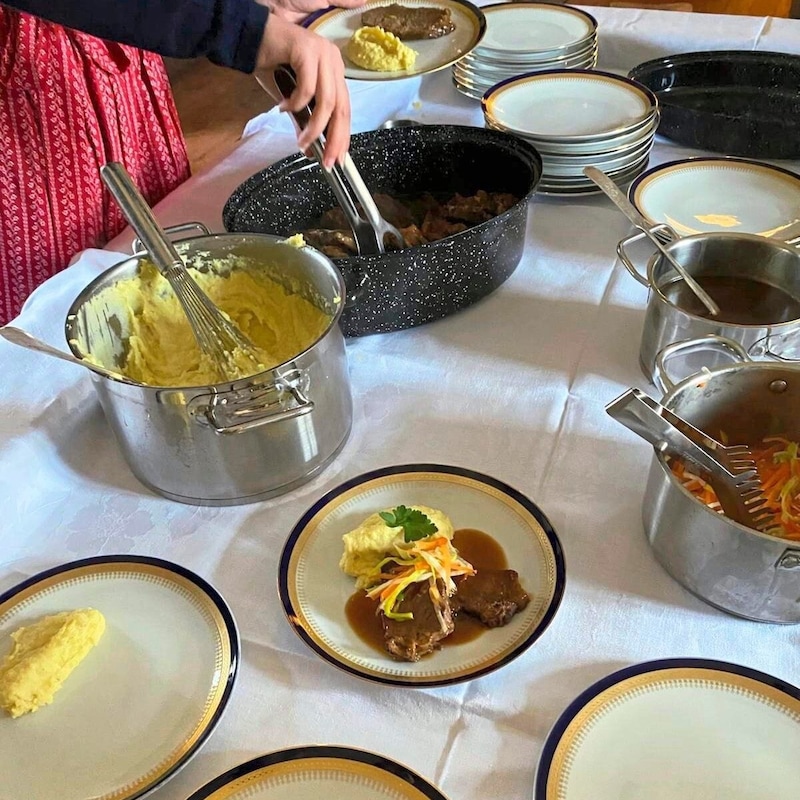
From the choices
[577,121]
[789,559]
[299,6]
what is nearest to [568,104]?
[577,121]

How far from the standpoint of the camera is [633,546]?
686mm

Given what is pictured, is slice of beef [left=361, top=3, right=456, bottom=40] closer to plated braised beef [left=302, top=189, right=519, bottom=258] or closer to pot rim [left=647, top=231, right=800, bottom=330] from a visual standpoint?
plated braised beef [left=302, top=189, right=519, bottom=258]

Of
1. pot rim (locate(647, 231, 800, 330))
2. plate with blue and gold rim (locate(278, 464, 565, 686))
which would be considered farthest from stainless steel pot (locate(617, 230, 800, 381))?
plate with blue and gold rim (locate(278, 464, 565, 686))

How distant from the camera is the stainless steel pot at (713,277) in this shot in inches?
29.6

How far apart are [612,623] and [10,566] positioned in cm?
52

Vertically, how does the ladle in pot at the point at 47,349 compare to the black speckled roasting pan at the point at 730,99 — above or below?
above

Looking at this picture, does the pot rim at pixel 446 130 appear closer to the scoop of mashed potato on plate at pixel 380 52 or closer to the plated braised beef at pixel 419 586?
the scoop of mashed potato on plate at pixel 380 52

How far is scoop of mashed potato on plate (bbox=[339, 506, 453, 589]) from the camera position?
2.12ft

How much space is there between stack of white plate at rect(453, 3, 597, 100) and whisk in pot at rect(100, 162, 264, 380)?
741 mm

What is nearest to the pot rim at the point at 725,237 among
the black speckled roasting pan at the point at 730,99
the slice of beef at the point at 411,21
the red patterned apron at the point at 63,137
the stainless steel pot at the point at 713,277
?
the stainless steel pot at the point at 713,277

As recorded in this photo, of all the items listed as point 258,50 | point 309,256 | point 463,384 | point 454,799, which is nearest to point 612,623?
point 454,799

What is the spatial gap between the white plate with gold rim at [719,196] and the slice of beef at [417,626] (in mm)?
612

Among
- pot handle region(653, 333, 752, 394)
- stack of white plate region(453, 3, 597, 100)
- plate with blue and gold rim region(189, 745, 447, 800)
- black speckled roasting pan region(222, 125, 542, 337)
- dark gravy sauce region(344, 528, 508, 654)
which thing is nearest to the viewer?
plate with blue and gold rim region(189, 745, 447, 800)

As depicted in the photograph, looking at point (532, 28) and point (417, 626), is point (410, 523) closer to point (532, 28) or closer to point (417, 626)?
point (417, 626)
